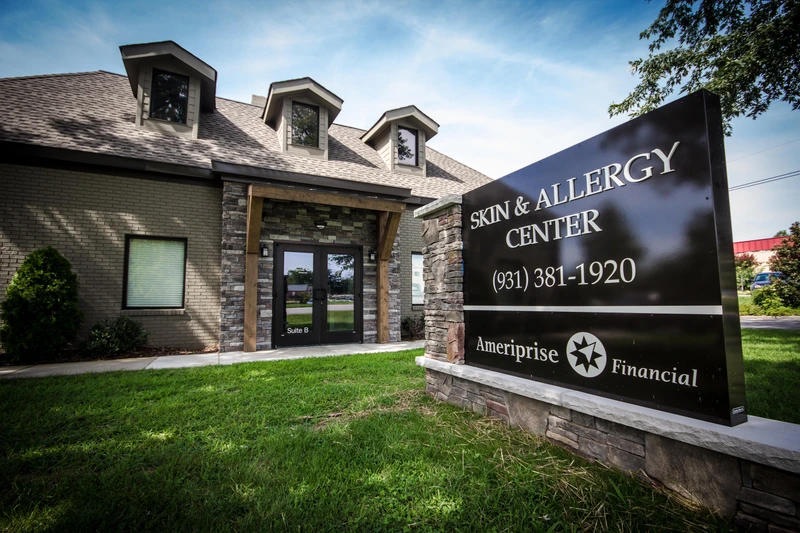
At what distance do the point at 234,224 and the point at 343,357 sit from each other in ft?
12.1

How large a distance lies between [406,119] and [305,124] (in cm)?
300

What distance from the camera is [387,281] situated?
8664mm

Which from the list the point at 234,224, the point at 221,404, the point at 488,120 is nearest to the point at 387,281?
the point at 234,224

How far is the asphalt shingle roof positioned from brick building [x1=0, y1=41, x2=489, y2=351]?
0.05 metres

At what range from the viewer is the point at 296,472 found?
7.54 feet

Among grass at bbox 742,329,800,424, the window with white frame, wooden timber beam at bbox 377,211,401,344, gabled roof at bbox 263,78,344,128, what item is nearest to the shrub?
grass at bbox 742,329,800,424

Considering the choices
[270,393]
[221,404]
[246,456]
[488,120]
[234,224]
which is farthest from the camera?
[488,120]

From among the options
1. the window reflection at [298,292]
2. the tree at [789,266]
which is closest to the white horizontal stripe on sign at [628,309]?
the window reflection at [298,292]

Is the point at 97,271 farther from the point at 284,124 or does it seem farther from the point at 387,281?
the point at 387,281

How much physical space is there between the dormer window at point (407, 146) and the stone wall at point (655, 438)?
7314mm

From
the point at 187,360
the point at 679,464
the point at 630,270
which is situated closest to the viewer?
the point at 679,464

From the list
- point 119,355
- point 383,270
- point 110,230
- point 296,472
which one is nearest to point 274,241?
point 383,270

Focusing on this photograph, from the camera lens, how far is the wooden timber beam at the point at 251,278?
7105mm

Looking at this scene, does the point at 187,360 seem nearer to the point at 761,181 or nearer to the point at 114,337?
the point at 114,337
